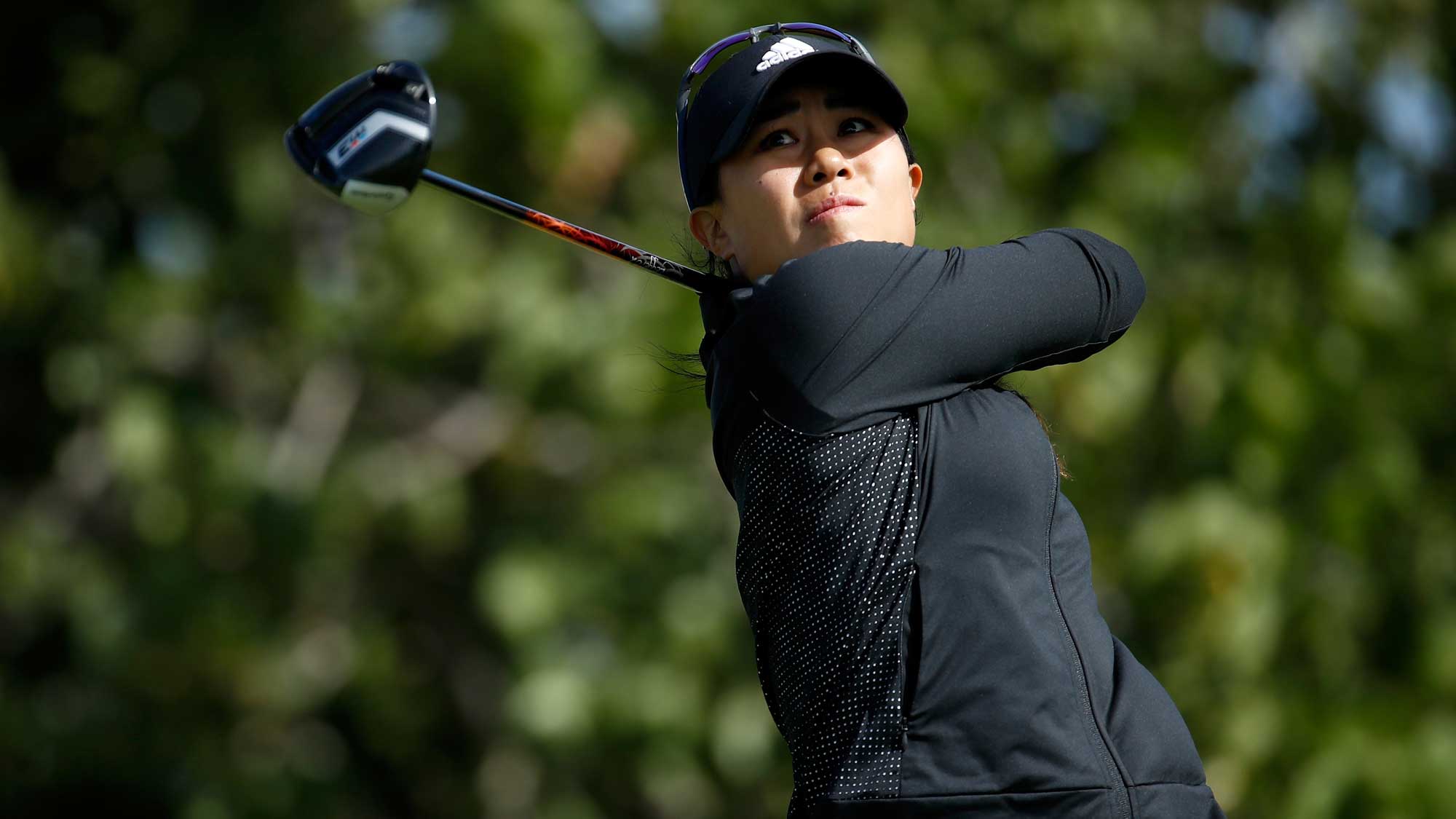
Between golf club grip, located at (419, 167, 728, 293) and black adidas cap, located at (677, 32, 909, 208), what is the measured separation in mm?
117

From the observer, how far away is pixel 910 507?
6.37 ft

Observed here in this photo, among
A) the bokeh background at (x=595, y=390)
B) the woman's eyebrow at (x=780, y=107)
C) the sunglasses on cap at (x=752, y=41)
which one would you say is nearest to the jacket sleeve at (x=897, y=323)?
the woman's eyebrow at (x=780, y=107)

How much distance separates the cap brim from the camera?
2.13m

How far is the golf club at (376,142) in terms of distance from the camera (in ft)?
7.23

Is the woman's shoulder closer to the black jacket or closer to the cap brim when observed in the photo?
the black jacket

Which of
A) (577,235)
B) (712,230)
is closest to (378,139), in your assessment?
(577,235)

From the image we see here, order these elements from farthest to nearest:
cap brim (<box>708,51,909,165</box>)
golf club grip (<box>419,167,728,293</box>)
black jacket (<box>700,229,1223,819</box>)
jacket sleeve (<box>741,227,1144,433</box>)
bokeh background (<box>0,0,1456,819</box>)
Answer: bokeh background (<box>0,0,1456,819</box>) → golf club grip (<box>419,167,728,293</box>) → cap brim (<box>708,51,909,165</box>) → jacket sleeve (<box>741,227,1144,433</box>) → black jacket (<box>700,229,1223,819</box>)

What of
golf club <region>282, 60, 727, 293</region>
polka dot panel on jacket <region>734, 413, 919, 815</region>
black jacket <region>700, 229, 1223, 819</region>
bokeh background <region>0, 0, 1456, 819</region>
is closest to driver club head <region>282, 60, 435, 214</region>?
golf club <region>282, 60, 727, 293</region>

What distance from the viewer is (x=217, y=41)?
27.4 feet

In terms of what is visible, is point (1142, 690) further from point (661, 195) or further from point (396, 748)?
point (396, 748)

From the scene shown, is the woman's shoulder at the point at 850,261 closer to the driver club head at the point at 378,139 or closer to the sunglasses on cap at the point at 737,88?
the sunglasses on cap at the point at 737,88

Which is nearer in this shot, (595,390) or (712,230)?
(712,230)

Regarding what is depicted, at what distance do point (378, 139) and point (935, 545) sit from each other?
898 millimetres

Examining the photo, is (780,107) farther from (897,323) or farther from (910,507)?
(910,507)
